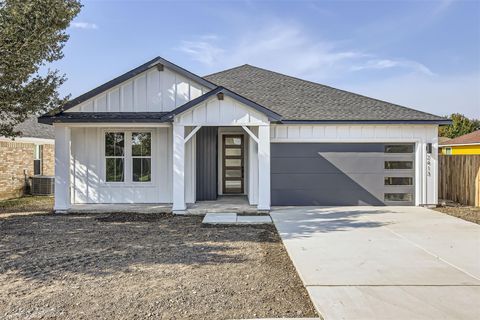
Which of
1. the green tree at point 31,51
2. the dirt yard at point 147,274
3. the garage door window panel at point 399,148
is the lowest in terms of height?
the dirt yard at point 147,274

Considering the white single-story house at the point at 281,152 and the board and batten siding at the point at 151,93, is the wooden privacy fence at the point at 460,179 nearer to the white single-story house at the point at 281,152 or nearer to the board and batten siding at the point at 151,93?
the white single-story house at the point at 281,152

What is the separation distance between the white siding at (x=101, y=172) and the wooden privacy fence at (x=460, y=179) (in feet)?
33.1

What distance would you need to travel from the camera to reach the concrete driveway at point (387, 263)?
383 cm

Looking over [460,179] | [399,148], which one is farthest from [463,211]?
[399,148]

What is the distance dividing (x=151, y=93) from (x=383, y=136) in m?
7.66

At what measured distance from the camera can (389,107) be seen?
12281 millimetres

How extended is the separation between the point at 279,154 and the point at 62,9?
7.18 m

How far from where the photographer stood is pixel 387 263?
5.46m

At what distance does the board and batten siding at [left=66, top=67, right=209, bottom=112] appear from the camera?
1108 centimetres

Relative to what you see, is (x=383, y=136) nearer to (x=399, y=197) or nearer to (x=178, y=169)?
(x=399, y=197)

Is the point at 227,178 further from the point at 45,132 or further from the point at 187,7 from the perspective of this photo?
the point at 45,132

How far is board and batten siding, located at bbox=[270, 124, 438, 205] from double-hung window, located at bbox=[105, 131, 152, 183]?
166 inches

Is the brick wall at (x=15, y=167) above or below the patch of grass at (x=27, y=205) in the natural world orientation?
above

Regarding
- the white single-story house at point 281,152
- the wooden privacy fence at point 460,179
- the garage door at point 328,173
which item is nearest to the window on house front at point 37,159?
the white single-story house at point 281,152
